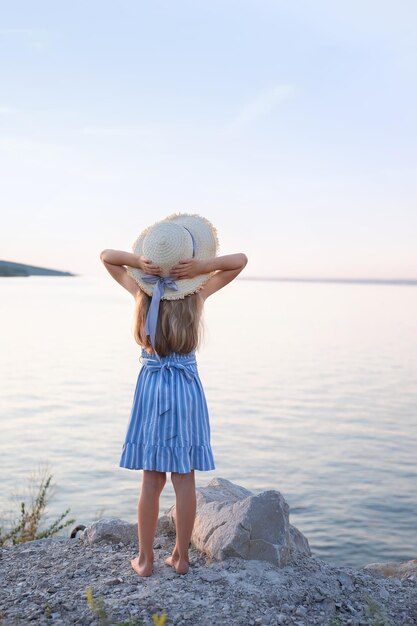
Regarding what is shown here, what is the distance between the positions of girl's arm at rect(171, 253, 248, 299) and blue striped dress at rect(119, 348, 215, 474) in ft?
1.48

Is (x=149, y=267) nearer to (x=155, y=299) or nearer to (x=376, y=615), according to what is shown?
(x=155, y=299)

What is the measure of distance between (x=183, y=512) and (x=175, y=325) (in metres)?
1.13

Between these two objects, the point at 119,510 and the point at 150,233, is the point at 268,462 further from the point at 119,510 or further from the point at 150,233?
the point at 150,233

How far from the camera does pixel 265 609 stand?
13.6ft

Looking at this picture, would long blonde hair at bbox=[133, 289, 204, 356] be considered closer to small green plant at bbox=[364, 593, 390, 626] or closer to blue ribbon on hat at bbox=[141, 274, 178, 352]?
blue ribbon on hat at bbox=[141, 274, 178, 352]

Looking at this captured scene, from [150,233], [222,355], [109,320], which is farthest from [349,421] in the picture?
[109,320]

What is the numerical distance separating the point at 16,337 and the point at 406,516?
2109 centimetres

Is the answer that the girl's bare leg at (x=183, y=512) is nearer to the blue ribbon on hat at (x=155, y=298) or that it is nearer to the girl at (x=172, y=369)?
the girl at (x=172, y=369)

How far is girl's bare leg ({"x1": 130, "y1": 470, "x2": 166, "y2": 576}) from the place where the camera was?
460 cm

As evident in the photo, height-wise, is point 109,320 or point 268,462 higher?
point 109,320

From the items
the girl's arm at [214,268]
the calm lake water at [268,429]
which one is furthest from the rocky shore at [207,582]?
the calm lake water at [268,429]

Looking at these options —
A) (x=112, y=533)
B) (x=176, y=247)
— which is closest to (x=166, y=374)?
(x=176, y=247)

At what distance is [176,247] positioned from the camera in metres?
4.46

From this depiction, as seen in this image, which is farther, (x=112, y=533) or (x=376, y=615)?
(x=112, y=533)
